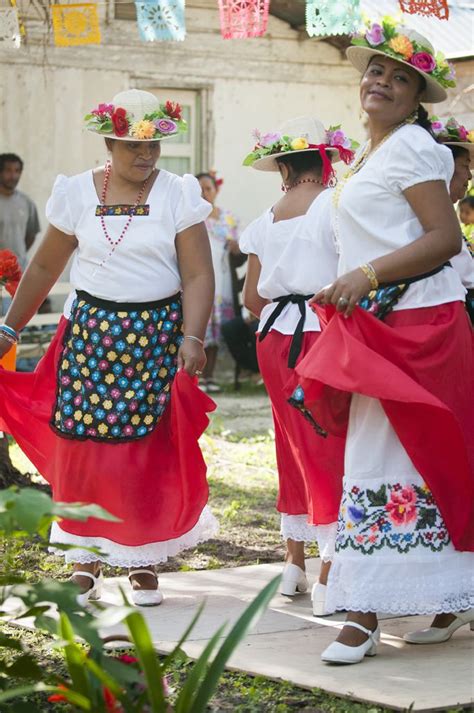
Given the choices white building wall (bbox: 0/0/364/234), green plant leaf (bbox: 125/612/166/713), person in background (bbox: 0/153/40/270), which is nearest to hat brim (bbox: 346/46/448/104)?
green plant leaf (bbox: 125/612/166/713)

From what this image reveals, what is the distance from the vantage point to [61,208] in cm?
568

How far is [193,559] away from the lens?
21.8ft

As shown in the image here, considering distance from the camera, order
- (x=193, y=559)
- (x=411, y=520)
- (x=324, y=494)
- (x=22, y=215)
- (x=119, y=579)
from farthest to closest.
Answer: (x=22, y=215)
(x=193, y=559)
(x=119, y=579)
(x=324, y=494)
(x=411, y=520)

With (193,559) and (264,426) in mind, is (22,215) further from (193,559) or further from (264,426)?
(193,559)

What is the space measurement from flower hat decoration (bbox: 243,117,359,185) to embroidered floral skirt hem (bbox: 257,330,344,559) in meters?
0.76

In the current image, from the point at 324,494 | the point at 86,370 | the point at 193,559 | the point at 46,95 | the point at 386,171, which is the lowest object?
the point at 193,559

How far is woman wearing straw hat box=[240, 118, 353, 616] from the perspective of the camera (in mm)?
5578

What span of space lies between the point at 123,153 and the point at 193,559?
2123mm

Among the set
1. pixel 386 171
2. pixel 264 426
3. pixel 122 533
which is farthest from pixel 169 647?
pixel 264 426

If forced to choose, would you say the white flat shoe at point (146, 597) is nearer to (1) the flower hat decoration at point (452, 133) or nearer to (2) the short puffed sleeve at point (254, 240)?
(2) the short puffed sleeve at point (254, 240)

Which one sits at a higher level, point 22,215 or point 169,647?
point 22,215

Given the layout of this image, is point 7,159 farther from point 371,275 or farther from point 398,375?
point 398,375

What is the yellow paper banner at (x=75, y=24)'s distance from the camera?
9.34 meters

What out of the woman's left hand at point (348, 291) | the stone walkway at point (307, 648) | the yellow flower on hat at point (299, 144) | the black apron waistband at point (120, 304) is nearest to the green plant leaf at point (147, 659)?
the stone walkway at point (307, 648)
